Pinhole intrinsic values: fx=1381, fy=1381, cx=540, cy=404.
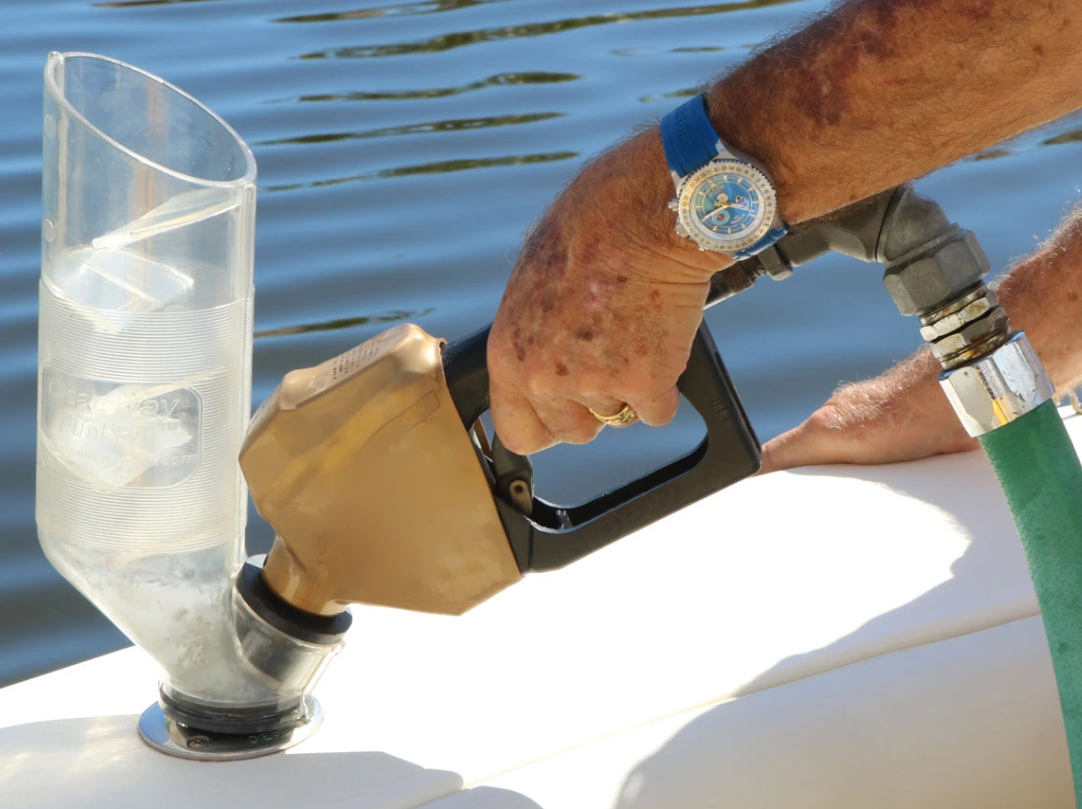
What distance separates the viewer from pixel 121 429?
1.13m

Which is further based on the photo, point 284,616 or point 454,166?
point 454,166

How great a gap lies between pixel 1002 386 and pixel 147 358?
0.67 m

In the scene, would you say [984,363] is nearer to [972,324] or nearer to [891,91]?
[972,324]

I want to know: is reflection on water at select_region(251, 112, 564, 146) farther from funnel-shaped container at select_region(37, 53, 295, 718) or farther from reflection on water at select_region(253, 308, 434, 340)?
funnel-shaped container at select_region(37, 53, 295, 718)

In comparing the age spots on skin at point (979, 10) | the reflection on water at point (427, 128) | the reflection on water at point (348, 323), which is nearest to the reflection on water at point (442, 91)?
the reflection on water at point (427, 128)

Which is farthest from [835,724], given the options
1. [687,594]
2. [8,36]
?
[8,36]

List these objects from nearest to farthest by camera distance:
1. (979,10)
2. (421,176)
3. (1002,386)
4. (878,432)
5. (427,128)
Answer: (979,10) < (1002,386) < (878,432) < (421,176) < (427,128)

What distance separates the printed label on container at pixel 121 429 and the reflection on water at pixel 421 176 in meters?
0.96

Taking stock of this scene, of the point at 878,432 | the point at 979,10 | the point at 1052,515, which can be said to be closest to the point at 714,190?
the point at 979,10

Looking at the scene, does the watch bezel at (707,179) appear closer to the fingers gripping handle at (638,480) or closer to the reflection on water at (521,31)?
the fingers gripping handle at (638,480)

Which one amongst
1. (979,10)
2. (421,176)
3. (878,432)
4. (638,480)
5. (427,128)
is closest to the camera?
(979,10)

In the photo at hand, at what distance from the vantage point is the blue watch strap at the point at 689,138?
1019mm

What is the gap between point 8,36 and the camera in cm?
421

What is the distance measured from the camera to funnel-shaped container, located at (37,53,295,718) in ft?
3.66
